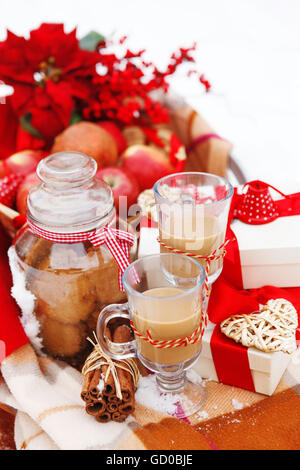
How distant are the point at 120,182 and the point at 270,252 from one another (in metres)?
0.45

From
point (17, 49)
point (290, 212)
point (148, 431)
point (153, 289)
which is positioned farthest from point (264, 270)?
point (17, 49)

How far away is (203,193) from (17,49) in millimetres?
756

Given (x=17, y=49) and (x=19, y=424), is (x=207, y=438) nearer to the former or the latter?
(x=19, y=424)

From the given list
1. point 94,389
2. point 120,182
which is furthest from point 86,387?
point 120,182

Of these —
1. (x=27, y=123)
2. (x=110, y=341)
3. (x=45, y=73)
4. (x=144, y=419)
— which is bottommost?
(x=144, y=419)

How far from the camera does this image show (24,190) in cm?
120

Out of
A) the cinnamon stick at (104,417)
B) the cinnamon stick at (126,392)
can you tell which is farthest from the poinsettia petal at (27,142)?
the cinnamon stick at (104,417)

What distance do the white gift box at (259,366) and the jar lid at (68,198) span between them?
314 mm

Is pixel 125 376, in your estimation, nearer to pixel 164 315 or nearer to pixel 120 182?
pixel 164 315

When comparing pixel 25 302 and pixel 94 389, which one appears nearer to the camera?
pixel 94 389

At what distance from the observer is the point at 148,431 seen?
81cm

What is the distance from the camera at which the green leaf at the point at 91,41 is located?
150 centimetres

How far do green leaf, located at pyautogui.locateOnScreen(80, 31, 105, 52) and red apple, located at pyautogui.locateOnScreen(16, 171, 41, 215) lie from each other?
1.74 ft

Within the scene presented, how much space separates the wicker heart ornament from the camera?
83 centimetres
